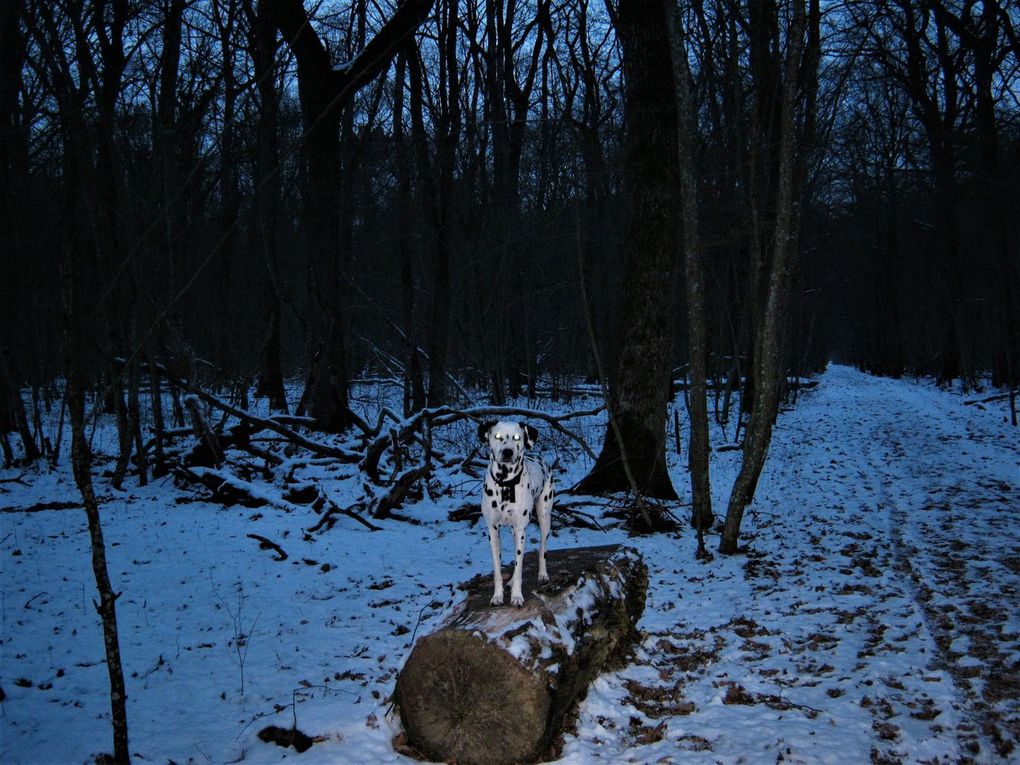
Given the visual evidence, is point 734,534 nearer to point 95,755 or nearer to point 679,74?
point 679,74

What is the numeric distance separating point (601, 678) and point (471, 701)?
128 centimetres

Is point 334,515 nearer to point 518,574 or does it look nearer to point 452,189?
point 518,574

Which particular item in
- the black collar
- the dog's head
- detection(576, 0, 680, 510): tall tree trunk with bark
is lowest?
the black collar

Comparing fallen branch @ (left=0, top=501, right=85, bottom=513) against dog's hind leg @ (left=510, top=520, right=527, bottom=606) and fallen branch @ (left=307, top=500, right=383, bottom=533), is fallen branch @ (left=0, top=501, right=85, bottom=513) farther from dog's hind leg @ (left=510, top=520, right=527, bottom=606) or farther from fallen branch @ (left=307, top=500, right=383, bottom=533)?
dog's hind leg @ (left=510, top=520, right=527, bottom=606)

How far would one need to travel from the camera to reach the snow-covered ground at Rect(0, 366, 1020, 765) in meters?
3.95

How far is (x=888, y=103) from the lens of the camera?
104 feet

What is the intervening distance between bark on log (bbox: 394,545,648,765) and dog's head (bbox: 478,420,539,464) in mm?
1011

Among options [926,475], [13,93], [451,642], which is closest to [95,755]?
[451,642]

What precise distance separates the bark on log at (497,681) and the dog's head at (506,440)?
1.01 metres

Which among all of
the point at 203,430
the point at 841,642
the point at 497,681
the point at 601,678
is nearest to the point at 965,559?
the point at 841,642

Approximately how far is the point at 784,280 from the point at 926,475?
661cm

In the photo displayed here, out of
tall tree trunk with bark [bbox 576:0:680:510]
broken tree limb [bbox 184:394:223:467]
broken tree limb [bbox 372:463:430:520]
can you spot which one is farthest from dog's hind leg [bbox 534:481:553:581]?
broken tree limb [bbox 184:394:223:467]

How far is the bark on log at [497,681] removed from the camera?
3.79 meters

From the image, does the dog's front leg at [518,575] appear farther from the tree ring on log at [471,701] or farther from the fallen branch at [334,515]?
the fallen branch at [334,515]
